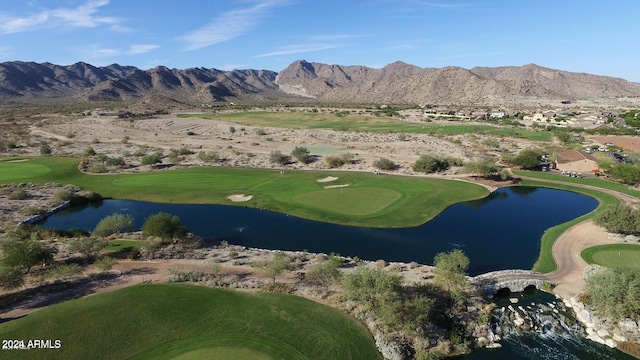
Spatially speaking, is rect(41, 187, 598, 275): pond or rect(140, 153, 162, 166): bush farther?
rect(140, 153, 162, 166): bush

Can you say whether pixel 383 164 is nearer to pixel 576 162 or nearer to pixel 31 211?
pixel 576 162

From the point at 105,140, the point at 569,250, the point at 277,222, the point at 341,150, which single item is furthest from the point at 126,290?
the point at 105,140

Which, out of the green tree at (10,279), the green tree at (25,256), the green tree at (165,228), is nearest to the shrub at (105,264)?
the green tree at (25,256)

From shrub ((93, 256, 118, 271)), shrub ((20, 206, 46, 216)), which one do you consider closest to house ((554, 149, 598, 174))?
shrub ((93, 256, 118, 271))

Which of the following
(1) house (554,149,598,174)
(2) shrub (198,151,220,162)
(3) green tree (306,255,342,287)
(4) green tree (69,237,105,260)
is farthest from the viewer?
(2) shrub (198,151,220,162)

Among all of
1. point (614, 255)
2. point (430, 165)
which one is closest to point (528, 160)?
point (430, 165)

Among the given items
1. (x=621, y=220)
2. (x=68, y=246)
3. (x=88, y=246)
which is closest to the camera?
(x=88, y=246)

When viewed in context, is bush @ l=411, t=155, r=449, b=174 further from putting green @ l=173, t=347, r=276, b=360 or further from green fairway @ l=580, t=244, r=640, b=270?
putting green @ l=173, t=347, r=276, b=360

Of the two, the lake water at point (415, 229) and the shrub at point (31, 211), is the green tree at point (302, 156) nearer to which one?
the lake water at point (415, 229)
